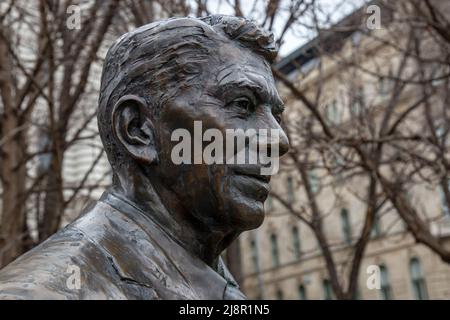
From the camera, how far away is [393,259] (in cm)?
2681

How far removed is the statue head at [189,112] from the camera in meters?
2.08

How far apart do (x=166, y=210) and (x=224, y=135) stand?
0.31 m

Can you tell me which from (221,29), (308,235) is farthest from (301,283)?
(221,29)

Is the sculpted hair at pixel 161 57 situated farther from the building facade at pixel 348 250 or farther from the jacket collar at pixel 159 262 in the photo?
the building facade at pixel 348 250

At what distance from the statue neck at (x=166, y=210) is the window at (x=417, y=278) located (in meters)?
23.9

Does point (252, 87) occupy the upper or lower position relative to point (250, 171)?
upper

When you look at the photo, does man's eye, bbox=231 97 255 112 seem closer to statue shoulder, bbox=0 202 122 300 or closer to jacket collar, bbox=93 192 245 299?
jacket collar, bbox=93 192 245 299

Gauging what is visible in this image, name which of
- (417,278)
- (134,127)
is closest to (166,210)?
(134,127)

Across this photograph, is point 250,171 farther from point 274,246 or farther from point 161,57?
point 274,246

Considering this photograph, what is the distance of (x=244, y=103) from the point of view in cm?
213

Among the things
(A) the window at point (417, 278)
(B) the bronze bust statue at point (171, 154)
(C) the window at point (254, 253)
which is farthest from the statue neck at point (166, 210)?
(C) the window at point (254, 253)

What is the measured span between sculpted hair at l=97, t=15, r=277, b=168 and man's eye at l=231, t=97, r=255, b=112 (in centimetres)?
16

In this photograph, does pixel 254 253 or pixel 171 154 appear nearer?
pixel 171 154
